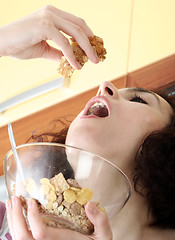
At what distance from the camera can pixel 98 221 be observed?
62 cm

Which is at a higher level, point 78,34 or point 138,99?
point 78,34

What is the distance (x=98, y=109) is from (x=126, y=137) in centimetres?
12

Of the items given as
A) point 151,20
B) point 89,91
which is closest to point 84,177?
point 89,91

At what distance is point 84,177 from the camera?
625 millimetres

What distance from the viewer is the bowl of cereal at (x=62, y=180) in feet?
1.97

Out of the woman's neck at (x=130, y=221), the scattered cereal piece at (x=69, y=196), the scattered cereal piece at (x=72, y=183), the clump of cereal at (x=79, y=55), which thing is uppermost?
the clump of cereal at (x=79, y=55)

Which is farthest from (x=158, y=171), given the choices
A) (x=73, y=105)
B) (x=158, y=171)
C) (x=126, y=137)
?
(x=73, y=105)

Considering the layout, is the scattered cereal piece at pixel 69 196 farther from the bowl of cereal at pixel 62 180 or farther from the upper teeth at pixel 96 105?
the upper teeth at pixel 96 105

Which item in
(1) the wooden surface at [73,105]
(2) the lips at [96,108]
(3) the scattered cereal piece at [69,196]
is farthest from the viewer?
(1) the wooden surface at [73,105]

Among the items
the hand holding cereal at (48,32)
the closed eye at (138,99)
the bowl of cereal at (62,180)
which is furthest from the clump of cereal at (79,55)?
the bowl of cereal at (62,180)

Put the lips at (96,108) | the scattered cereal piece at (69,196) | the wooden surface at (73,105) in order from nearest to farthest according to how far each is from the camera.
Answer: the scattered cereal piece at (69,196), the lips at (96,108), the wooden surface at (73,105)

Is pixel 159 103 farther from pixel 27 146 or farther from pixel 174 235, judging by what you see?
pixel 27 146

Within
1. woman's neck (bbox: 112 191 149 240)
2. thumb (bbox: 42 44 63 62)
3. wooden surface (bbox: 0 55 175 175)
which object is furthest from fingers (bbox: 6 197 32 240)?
wooden surface (bbox: 0 55 175 175)

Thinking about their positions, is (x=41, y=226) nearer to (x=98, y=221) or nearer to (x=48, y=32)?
(x=98, y=221)
